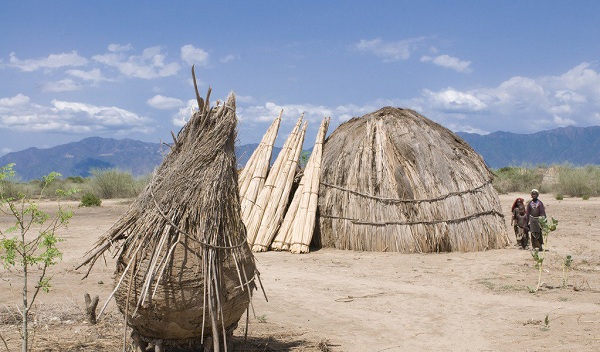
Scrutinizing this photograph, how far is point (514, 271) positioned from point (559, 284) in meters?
0.98

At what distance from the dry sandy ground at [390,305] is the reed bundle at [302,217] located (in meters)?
0.41

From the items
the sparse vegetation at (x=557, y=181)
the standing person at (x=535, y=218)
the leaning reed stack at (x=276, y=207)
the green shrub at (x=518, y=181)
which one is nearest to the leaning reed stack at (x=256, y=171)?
the leaning reed stack at (x=276, y=207)

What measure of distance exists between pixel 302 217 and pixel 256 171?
1559 millimetres

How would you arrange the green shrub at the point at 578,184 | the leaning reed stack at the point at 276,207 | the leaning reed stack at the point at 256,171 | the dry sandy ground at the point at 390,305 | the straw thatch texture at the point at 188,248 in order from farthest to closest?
1. the green shrub at the point at 578,184
2. the leaning reed stack at the point at 256,171
3. the leaning reed stack at the point at 276,207
4. the dry sandy ground at the point at 390,305
5. the straw thatch texture at the point at 188,248

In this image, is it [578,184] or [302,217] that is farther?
[578,184]

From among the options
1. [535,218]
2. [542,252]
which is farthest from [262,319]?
[542,252]

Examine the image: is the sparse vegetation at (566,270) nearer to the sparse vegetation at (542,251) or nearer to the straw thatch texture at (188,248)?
the sparse vegetation at (542,251)

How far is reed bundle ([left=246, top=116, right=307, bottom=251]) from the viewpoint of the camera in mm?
11773

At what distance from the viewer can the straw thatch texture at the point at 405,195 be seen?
11.5 m

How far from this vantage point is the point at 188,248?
445cm

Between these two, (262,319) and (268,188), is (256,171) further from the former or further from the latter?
(262,319)

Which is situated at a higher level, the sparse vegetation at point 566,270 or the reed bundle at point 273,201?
the reed bundle at point 273,201

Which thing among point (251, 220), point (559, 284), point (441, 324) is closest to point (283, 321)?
point (441, 324)

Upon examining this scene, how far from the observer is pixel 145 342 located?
483 cm
